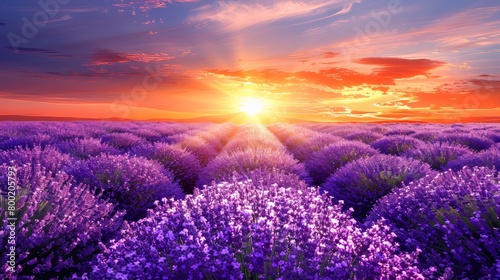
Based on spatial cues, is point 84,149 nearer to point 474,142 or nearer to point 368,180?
point 368,180

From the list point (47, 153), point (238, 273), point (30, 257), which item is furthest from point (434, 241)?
point (47, 153)

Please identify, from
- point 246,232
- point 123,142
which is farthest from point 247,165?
point 123,142

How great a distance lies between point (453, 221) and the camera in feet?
11.2

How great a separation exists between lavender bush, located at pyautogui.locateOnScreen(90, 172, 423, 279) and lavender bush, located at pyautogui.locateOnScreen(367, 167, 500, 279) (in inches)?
23.0

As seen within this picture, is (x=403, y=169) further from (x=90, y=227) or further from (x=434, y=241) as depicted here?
(x=90, y=227)

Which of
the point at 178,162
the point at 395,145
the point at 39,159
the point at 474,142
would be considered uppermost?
the point at 474,142

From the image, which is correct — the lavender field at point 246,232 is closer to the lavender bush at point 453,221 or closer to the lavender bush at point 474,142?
the lavender bush at point 453,221

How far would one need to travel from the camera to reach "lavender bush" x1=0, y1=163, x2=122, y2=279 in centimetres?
322

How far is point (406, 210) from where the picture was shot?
4094 millimetres

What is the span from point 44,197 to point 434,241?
353 centimetres

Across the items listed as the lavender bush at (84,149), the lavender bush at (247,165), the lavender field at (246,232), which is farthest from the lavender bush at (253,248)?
the lavender bush at (84,149)

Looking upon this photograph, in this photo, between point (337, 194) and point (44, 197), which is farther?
point (337, 194)

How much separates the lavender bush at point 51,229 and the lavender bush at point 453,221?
2737 millimetres

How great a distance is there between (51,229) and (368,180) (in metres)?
4.18
